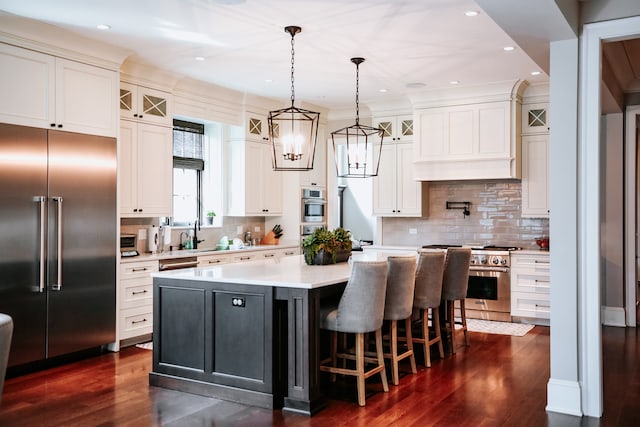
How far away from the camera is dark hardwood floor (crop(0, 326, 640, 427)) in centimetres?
365

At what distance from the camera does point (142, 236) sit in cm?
637

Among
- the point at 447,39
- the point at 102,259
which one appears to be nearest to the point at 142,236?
the point at 102,259

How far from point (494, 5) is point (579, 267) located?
5.82 ft

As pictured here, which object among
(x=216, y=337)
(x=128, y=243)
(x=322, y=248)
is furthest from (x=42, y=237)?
(x=322, y=248)

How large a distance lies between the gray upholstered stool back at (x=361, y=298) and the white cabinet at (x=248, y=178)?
3781 mm

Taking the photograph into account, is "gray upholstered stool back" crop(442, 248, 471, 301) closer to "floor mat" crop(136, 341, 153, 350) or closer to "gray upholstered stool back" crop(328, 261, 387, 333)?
"gray upholstered stool back" crop(328, 261, 387, 333)

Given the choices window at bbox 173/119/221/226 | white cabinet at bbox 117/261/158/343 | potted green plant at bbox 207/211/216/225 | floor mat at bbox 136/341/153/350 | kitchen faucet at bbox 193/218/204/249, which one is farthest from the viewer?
potted green plant at bbox 207/211/216/225

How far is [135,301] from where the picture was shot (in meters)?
5.67

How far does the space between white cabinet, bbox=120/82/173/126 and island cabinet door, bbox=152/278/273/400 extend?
2.22 m

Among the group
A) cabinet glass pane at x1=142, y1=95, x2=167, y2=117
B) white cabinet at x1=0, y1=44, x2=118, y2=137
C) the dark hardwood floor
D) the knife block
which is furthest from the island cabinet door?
the knife block

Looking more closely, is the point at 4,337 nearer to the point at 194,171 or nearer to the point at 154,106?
the point at 154,106

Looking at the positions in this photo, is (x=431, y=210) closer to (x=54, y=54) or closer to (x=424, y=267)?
(x=424, y=267)

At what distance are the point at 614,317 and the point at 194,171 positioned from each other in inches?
212

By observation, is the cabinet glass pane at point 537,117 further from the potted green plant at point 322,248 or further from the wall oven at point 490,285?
the potted green plant at point 322,248
